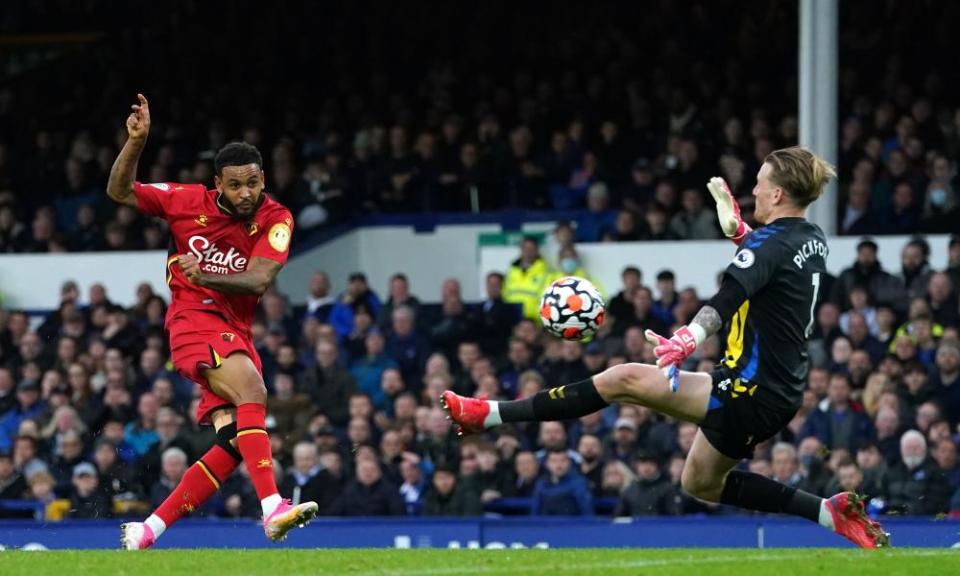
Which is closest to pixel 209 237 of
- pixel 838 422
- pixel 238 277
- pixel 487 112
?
pixel 238 277

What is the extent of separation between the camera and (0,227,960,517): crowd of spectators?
1420cm

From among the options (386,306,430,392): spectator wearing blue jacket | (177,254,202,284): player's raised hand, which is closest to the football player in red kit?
(177,254,202,284): player's raised hand

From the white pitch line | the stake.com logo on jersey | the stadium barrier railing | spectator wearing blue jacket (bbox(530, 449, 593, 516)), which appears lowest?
the stadium barrier railing

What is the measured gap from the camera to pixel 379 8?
24203mm

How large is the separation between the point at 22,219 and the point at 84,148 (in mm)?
1365

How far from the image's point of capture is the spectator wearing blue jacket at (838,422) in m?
14.4

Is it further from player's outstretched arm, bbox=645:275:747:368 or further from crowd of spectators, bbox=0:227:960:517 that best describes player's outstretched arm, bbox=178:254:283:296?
crowd of spectators, bbox=0:227:960:517

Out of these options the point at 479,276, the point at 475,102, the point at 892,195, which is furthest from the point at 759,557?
the point at 475,102

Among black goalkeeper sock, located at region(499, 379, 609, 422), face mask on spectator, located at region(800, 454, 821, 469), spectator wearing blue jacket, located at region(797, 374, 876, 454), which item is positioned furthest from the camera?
spectator wearing blue jacket, located at region(797, 374, 876, 454)

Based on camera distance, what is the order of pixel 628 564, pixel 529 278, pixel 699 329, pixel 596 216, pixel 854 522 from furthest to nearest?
pixel 596 216 < pixel 529 278 < pixel 854 522 < pixel 628 564 < pixel 699 329

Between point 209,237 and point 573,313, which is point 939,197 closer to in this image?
point 573,313

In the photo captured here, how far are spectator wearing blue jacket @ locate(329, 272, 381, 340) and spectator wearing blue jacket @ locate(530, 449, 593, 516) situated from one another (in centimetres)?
382

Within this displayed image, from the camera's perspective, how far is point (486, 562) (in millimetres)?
8641

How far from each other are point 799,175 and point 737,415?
3.54ft
